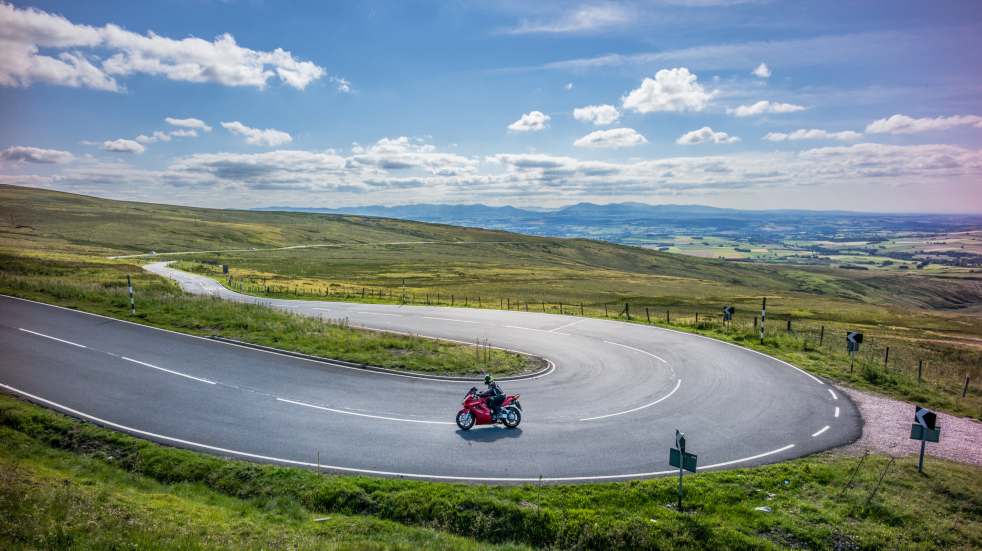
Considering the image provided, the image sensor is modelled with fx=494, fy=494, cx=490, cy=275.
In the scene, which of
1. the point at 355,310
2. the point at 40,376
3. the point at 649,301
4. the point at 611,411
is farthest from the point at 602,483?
the point at 649,301

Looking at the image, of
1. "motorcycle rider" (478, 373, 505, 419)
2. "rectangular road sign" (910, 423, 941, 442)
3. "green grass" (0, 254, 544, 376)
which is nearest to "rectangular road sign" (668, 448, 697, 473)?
"motorcycle rider" (478, 373, 505, 419)

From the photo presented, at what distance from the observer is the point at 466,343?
25891mm

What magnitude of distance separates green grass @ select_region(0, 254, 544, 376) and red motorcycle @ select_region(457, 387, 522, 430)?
5.37 m

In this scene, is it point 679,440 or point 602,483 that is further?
point 602,483

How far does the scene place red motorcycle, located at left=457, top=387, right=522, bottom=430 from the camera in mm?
14328

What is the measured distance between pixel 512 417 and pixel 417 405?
3422 millimetres

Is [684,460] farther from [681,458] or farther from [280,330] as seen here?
[280,330]

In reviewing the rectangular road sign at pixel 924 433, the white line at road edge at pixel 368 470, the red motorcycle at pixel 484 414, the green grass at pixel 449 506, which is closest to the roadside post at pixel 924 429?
the rectangular road sign at pixel 924 433

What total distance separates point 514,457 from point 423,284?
2557 inches

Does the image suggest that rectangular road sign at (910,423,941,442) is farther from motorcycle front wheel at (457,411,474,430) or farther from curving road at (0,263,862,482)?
motorcycle front wheel at (457,411,474,430)

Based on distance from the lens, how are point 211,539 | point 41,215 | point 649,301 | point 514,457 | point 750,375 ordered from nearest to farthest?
point 211,539 → point 514,457 → point 750,375 → point 649,301 → point 41,215

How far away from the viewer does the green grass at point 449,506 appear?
867 centimetres

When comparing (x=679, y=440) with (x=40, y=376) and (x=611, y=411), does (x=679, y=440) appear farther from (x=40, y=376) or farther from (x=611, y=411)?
(x=40, y=376)

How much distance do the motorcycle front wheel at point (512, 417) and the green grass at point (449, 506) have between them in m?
3.52
